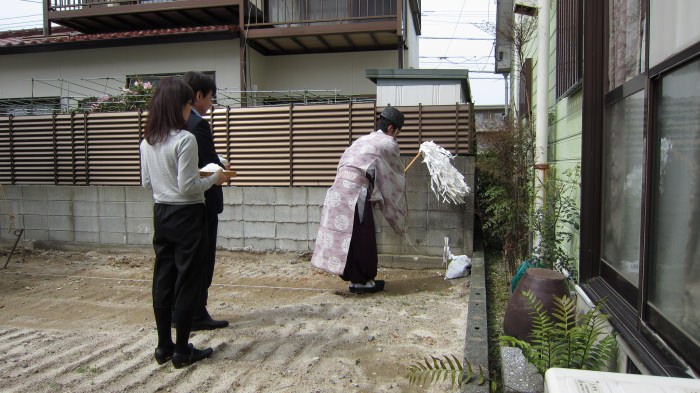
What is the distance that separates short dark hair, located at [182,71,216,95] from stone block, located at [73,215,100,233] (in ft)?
15.1

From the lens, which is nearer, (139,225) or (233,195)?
(233,195)

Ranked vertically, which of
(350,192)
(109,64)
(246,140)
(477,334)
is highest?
(109,64)

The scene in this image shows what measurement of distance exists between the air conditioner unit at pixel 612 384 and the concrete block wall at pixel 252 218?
182 inches

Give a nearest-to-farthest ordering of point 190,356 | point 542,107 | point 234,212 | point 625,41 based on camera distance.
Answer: point 625,41 → point 190,356 → point 542,107 → point 234,212

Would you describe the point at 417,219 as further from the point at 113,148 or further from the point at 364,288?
the point at 113,148

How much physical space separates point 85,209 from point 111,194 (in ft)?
1.70

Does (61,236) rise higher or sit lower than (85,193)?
lower

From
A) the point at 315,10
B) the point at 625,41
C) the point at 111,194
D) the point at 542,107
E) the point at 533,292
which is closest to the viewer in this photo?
the point at 625,41

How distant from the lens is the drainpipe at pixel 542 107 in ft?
14.7

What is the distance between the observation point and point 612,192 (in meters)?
2.78

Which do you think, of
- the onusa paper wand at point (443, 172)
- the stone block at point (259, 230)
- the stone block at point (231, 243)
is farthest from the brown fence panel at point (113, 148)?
the onusa paper wand at point (443, 172)

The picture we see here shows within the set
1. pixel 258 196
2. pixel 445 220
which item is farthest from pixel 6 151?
pixel 445 220

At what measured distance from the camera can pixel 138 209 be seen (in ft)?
23.0

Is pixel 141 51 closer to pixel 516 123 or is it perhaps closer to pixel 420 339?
pixel 516 123
